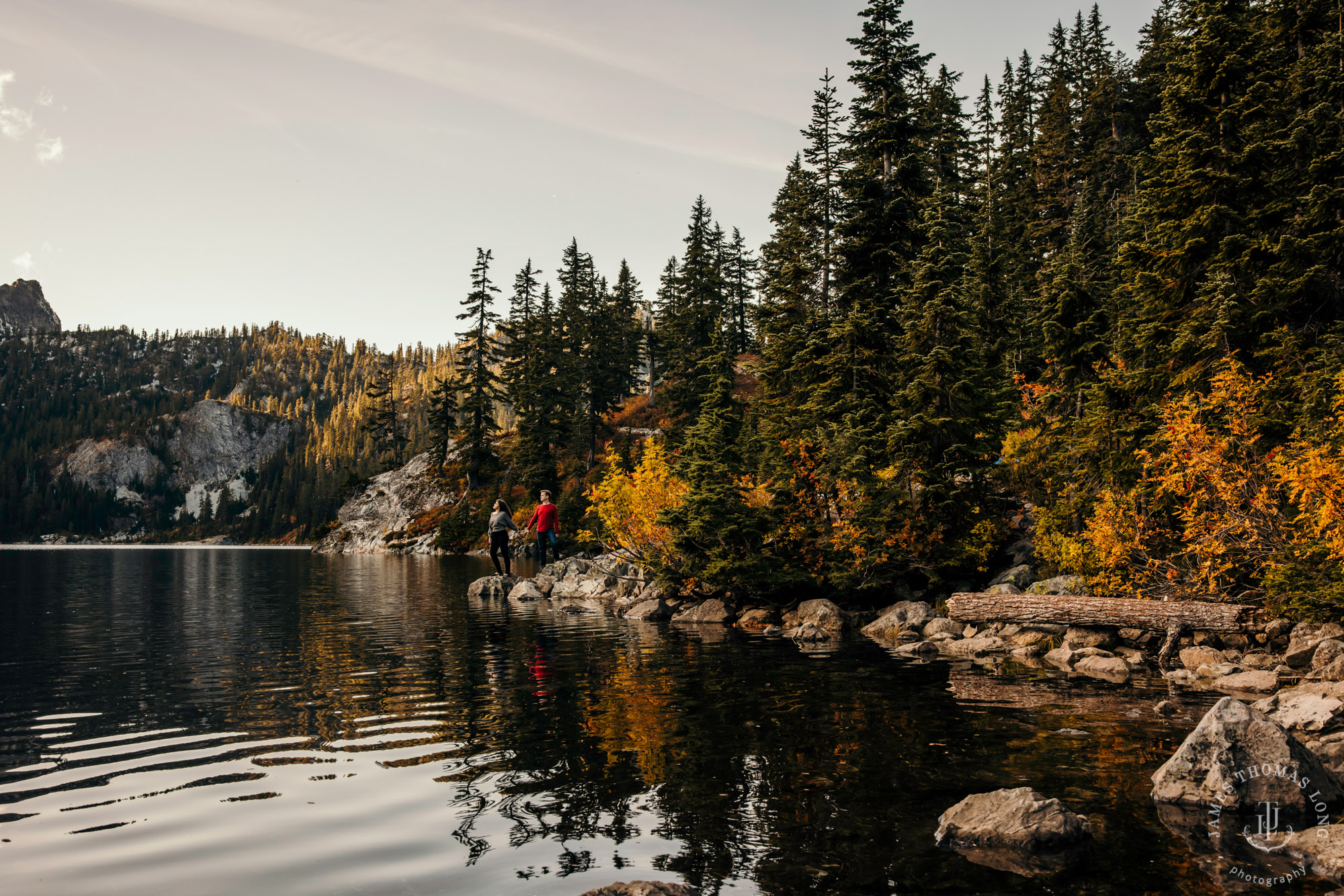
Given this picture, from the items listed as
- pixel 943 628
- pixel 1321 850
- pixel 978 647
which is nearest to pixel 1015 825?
pixel 1321 850

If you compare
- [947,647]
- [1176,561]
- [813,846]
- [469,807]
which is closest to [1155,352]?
[1176,561]

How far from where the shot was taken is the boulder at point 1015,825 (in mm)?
6965

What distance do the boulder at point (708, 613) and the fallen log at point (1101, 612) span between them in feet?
26.8

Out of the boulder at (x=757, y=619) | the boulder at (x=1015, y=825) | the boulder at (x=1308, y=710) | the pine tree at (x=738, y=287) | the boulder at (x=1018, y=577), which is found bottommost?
the boulder at (x=757, y=619)

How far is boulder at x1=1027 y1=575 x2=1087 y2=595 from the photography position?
73.2ft

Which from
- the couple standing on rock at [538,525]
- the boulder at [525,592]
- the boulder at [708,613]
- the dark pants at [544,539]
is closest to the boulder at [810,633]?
the boulder at [708,613]

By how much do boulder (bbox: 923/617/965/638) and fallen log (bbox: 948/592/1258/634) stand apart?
0.76ft

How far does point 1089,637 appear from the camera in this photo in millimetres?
19391

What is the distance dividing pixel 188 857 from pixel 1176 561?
23.4 metres

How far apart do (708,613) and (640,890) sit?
2203 centimetres

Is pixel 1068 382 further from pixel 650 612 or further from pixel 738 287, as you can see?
pixel 738 287

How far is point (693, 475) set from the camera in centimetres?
2770

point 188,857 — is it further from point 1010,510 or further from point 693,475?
point 1010,510

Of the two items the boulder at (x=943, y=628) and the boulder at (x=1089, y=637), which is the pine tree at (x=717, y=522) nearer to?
the boulder at (x=943, y=628)
